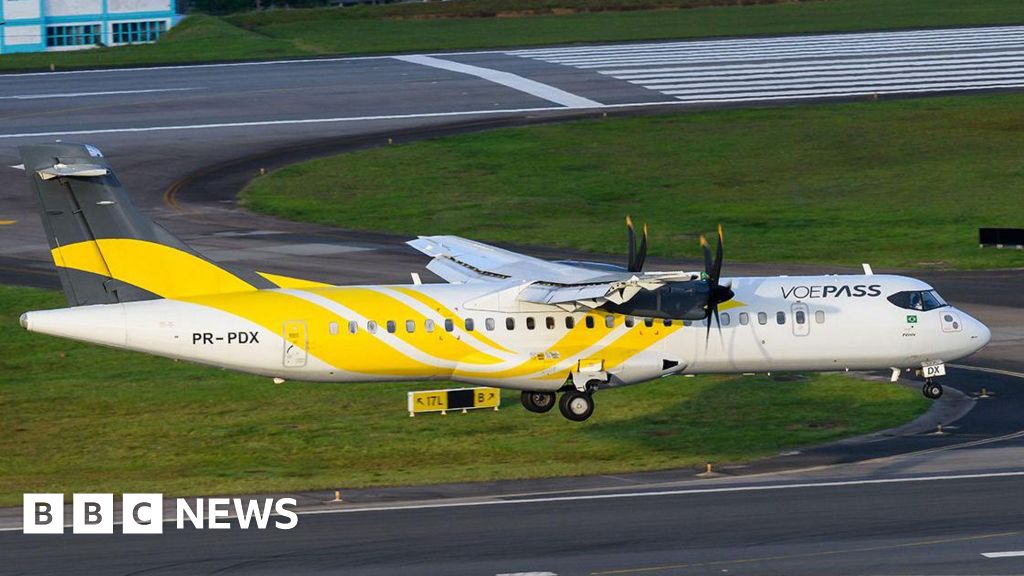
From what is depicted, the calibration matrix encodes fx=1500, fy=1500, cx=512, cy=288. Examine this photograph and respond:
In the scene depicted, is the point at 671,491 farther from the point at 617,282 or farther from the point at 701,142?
the point at 701,142

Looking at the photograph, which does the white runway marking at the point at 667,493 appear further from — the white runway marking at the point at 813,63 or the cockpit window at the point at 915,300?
the white runway marking at the point at 813,63

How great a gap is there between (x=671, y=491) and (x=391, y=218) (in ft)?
129

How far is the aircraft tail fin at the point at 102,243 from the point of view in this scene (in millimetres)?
35156

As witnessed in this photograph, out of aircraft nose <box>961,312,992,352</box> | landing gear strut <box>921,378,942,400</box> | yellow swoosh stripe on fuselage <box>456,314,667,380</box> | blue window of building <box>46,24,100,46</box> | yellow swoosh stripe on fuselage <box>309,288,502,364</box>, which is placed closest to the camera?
yellow swoosh stripe on fuselage <box>309,288,502,364</box>

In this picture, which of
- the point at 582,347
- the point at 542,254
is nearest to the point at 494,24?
the point at 542,254

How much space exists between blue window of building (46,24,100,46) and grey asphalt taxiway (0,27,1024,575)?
73.1ft

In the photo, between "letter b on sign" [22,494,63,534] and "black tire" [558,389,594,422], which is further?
"black tire" [558,389,594,422]

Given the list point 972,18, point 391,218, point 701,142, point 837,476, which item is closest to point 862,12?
point 972,18

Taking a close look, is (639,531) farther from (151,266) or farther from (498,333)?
(151,266)

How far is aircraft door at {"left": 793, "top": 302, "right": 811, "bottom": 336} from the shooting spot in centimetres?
3878

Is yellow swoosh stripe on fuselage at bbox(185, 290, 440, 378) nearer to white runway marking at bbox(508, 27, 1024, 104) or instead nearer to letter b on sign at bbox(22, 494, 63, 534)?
letter b on sign at bbox(22, 494, 63, 534)

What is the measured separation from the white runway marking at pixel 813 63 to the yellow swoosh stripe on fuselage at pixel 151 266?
6212cm

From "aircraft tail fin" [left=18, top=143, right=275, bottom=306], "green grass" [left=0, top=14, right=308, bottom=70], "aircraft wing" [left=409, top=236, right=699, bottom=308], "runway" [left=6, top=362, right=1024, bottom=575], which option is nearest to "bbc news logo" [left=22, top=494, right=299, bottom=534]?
"runway" [left=6, top=362, right=1024, bottom=575]

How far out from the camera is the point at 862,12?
132125mm
